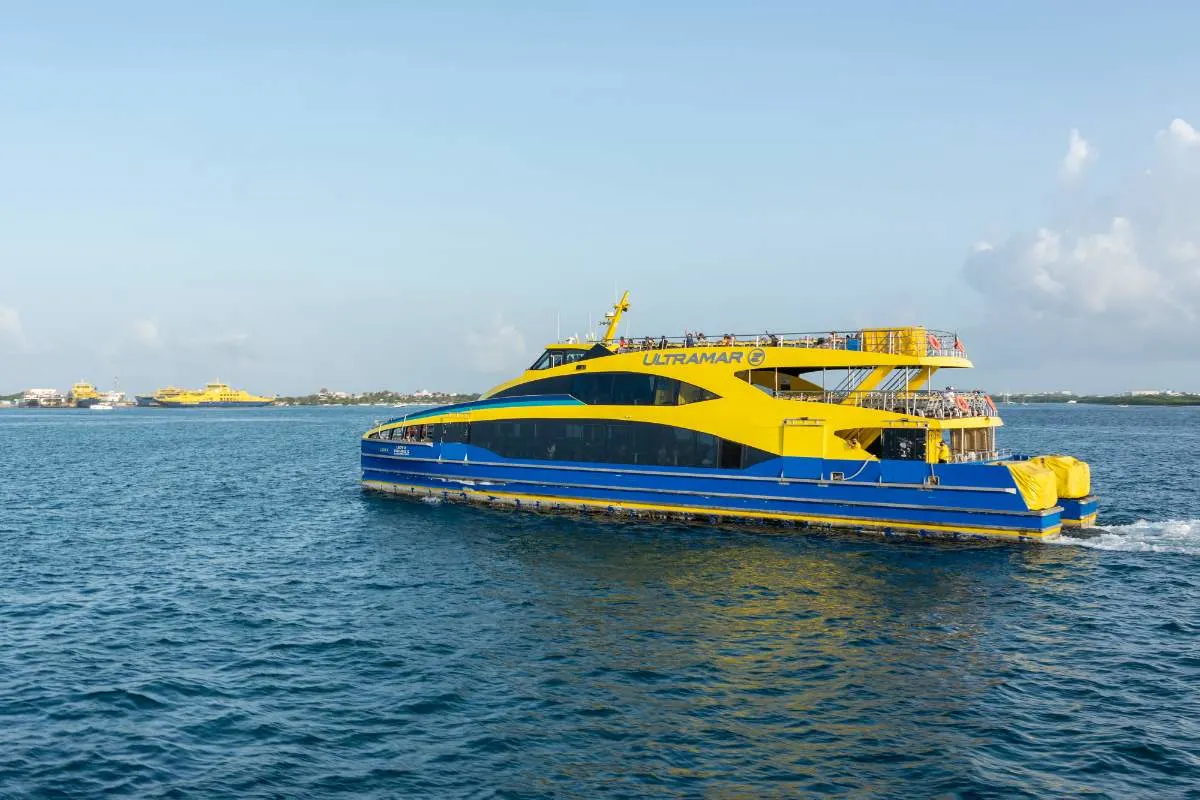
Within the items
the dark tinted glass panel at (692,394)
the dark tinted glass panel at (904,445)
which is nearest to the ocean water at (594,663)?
the dark tinted glass panel at (904,445)

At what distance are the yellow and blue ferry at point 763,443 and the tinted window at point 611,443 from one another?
0.17 feet

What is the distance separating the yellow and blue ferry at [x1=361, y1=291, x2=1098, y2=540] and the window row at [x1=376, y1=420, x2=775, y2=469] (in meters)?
0.06

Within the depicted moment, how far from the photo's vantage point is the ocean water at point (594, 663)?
39.8ft

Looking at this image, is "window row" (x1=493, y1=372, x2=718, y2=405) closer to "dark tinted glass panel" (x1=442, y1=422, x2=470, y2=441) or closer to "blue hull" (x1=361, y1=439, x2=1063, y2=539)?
"blue hull" (x1=361, y1=439, x2=1063, y2=539)

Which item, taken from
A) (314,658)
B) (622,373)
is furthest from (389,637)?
(622,373)

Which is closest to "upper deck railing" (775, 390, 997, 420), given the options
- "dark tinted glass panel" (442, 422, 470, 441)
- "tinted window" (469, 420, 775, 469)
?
"tinted window" (469, 420, 775, 469)

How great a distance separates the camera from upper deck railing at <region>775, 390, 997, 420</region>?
29234 millimetres

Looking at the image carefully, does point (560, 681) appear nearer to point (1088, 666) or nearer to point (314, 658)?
point (314, 658)

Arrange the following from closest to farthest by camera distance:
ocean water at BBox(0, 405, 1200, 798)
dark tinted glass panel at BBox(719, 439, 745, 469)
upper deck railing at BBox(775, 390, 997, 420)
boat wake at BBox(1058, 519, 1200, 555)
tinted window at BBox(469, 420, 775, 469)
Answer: ocean water at BBox(0, 405, 1200, 798) < boat wake at BBox(1058, 519, 1200, 555) < upper deck railing at BBox(775, 390, 997, 420) < dark tinted glass panel at BBox(719, 439, 745, 469) < tinted window at BBox(469, 420, 775, 469)

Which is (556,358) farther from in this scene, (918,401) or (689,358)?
(918,401)

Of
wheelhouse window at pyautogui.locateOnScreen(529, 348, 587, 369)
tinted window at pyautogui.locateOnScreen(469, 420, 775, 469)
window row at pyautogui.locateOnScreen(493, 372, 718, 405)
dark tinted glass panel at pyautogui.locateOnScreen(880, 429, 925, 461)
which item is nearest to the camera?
dark tinted glass panel at pyautogui.locateOnScreen(880, 429, 925, 461)

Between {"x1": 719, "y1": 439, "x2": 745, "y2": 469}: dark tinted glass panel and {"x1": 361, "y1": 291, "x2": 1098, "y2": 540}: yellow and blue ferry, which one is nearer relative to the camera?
{"x1": 361, "y1": 291, "x2": 1098, "y2": 540}: yellow and blue ferry

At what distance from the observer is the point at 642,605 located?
2052 centimetres

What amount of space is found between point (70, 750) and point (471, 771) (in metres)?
6.42
